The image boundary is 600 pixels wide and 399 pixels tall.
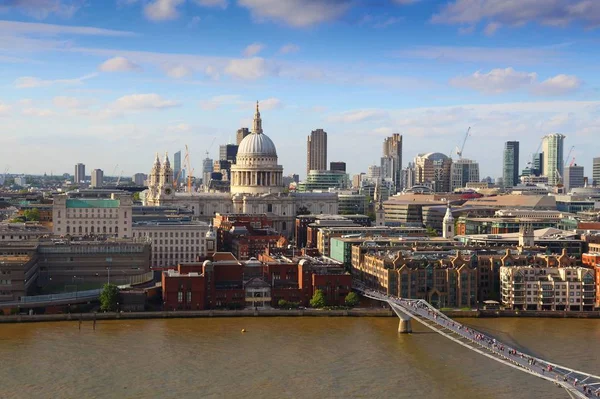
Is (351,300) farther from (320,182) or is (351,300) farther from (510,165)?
(510,165)

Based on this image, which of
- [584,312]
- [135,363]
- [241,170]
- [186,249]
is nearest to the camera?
[135,363]

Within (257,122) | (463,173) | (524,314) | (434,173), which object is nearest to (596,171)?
(463,173)

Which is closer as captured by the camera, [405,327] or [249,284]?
[405,327]

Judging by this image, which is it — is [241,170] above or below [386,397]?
above

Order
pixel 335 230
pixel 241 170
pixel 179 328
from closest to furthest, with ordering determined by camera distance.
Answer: pixel 179 328
pixel 335 230
pixel 241 170

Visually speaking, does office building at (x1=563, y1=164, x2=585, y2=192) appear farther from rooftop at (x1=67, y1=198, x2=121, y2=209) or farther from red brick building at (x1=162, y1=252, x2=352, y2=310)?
A: red brick building at (x1=162, y1=252, x2=352, y2=310)

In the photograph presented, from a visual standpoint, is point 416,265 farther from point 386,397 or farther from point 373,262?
point 386,397

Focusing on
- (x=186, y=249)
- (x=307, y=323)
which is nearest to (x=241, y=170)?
(x=186, y=249)

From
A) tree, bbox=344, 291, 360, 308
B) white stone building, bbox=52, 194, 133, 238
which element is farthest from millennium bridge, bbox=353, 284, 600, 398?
white stone building, bbox=52, 194, 133, 238
